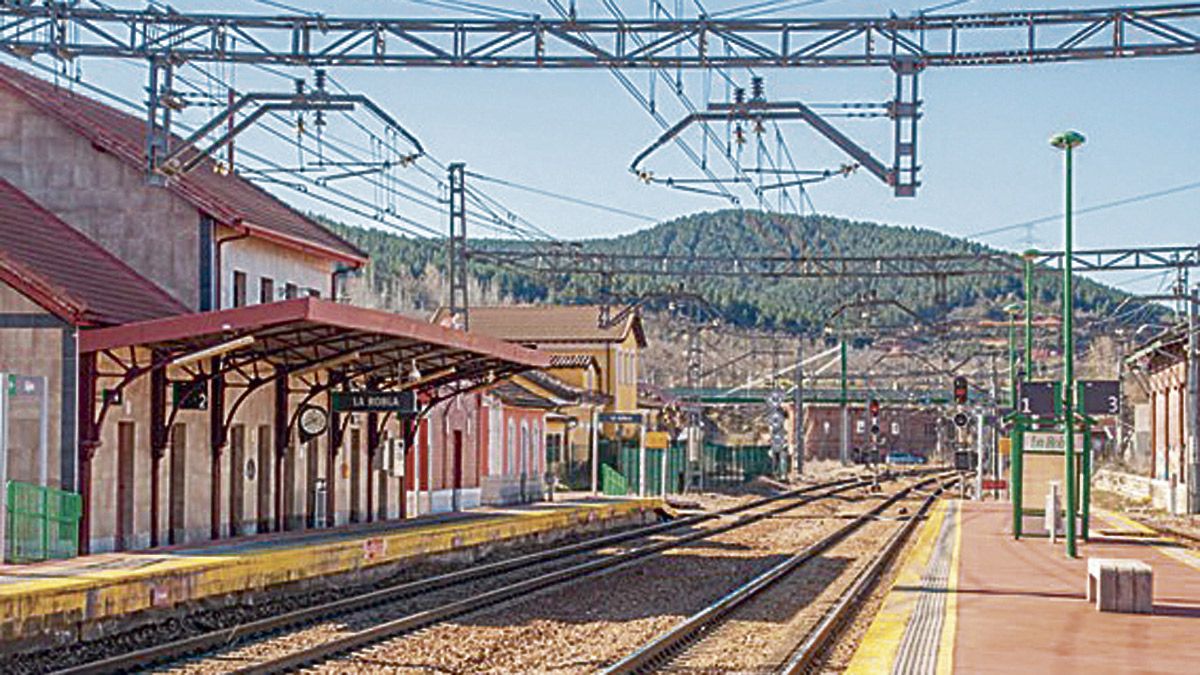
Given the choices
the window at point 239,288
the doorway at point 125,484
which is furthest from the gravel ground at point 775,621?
the window at point 239,288

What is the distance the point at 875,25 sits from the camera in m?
22.9

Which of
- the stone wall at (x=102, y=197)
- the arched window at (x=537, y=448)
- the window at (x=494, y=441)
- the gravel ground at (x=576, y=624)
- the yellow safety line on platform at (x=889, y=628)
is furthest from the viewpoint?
the arched window at (x=537, y=448)

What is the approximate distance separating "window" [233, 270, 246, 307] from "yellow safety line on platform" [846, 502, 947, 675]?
505 inches

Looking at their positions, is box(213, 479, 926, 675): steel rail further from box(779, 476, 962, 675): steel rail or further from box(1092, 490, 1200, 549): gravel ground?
box(1092, 490, 1200, 549): gravel ground

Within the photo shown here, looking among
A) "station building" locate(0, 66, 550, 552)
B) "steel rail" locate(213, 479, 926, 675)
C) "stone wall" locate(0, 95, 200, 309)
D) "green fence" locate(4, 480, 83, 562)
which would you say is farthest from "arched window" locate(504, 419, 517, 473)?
"green fence" locate(4, 480, 83, 562)

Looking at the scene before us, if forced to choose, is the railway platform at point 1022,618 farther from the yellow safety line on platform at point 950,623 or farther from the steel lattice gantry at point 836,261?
the steel lattice gantry at point 836,261

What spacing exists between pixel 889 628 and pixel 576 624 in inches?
167

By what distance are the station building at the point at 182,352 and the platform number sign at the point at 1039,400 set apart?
384 inches

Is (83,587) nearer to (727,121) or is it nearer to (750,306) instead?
(727,121)

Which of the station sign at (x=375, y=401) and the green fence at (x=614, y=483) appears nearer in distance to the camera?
A: the station sign at (x=375, y=401)

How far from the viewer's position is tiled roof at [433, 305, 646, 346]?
73.9 metres

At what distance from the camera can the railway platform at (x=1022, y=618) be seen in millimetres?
15312

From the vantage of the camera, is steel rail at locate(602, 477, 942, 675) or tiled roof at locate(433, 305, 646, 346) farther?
tiled roof at locate(433, 305, 646, 346)

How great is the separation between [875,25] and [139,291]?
1288 cm
